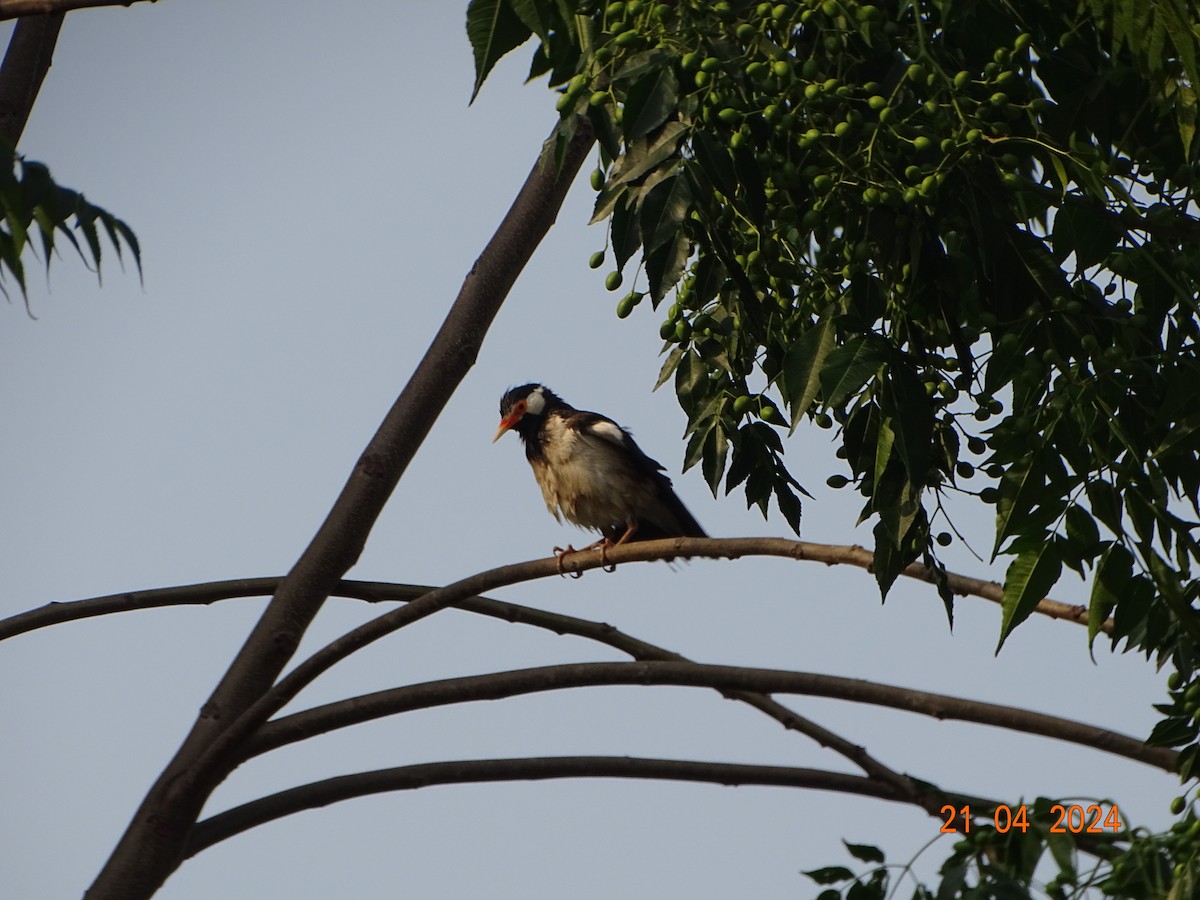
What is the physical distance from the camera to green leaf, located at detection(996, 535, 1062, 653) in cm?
296

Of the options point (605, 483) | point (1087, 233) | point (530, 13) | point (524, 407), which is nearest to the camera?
point (530, 13)

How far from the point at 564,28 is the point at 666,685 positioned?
1.50 meters

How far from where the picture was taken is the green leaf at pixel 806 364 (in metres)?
2.93

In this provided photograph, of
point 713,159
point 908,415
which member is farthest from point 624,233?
point 908,415

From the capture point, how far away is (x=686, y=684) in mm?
3287

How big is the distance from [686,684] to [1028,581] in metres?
0.82

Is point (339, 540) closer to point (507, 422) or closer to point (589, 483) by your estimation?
point (589, 483)

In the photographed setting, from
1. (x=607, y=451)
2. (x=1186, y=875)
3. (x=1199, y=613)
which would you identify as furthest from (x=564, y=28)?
(x=607, y=451)

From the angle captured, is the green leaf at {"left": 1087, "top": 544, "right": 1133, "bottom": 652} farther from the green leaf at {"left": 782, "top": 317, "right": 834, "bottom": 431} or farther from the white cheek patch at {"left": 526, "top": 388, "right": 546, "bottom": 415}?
the white cheek patch at {"left": 526, "top": 388, "right": 546, "bottom": 415}

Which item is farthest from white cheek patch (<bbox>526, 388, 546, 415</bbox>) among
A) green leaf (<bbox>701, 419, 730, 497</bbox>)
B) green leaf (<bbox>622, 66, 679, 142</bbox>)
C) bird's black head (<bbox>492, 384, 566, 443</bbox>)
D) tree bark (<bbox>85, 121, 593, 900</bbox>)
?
green leaf (<bbox>622, 66, 679, 142</bbox>)

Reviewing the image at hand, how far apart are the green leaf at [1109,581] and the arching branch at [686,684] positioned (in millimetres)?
245

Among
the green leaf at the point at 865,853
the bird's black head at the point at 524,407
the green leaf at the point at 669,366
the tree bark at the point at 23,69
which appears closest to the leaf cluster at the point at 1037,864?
the green leaf at the point at 865,853

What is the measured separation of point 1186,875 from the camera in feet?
9.09

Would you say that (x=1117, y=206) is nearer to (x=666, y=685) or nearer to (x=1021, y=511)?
(x=1021, y=511)
